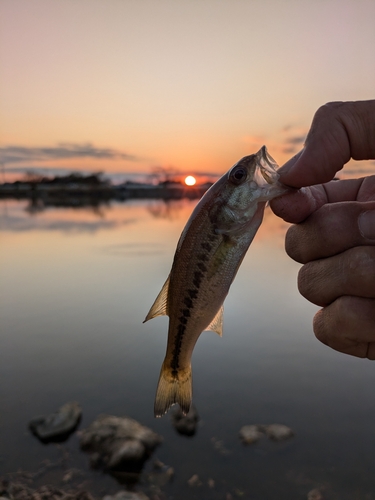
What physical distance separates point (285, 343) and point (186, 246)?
345 inches

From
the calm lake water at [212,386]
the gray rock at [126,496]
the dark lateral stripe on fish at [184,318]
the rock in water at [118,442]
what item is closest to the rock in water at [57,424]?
the calm lake water at [212,386]

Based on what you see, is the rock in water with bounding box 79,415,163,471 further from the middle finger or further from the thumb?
the thumb

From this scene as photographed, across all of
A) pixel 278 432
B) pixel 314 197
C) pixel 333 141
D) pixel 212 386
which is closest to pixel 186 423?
pixel 212 386

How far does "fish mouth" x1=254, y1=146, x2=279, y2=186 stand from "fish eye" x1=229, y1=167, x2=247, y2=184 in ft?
0.32

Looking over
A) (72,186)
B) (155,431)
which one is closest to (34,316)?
(155,431)

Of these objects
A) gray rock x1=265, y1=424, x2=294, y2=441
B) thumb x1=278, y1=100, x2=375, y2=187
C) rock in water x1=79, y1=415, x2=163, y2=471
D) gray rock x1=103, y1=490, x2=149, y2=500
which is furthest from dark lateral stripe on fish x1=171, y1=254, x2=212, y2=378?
gray rock x1=265, y1=424, x2=294, y2=441

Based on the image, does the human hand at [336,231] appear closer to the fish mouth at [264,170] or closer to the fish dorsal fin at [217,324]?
the fish mouth at [264,170]

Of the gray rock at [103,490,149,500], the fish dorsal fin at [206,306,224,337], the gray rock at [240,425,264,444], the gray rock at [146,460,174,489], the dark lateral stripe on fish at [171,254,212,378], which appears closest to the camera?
the dark lateral stripe on fish at [171,254,212,378]

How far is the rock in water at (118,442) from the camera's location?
21.2 feet

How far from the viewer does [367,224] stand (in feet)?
9.32

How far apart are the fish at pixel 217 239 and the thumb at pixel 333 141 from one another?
0.88 ft

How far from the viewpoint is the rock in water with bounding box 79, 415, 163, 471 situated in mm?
6477

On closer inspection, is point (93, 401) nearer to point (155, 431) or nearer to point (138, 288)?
point (155, 431)

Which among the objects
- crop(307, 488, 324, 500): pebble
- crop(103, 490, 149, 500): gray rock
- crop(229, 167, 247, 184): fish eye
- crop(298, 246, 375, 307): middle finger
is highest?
crop(229, 167, 247, 184): fish eye
